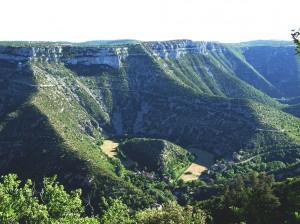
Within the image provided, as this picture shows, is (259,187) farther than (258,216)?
Yes

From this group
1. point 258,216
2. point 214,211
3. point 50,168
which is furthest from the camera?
point 50,168

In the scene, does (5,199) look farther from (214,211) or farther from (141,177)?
(141,177)

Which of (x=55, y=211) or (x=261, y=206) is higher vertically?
(x=55, y=211)

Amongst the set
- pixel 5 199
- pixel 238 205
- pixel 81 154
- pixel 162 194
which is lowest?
pixel 162 194

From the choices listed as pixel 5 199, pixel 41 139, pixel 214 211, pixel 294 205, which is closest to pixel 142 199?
pixel 41 139

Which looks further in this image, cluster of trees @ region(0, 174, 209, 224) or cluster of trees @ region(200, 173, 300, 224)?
cluster of trees @ region(200, 173, 300, 224)

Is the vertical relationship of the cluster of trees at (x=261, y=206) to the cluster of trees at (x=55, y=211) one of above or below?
below

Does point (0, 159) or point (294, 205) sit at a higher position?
point (294, 205)

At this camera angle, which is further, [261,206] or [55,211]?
[261,206]

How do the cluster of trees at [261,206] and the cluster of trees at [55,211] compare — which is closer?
the cluster of trees at [55,211]

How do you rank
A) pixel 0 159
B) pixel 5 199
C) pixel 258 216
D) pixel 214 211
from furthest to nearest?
pixel 0 159 < pixel 214 211 < pixel 258 216 < pixel 5 199

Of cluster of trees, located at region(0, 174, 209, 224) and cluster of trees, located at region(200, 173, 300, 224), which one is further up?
cluster of trees, located at region(0, 174, 209, 224)
